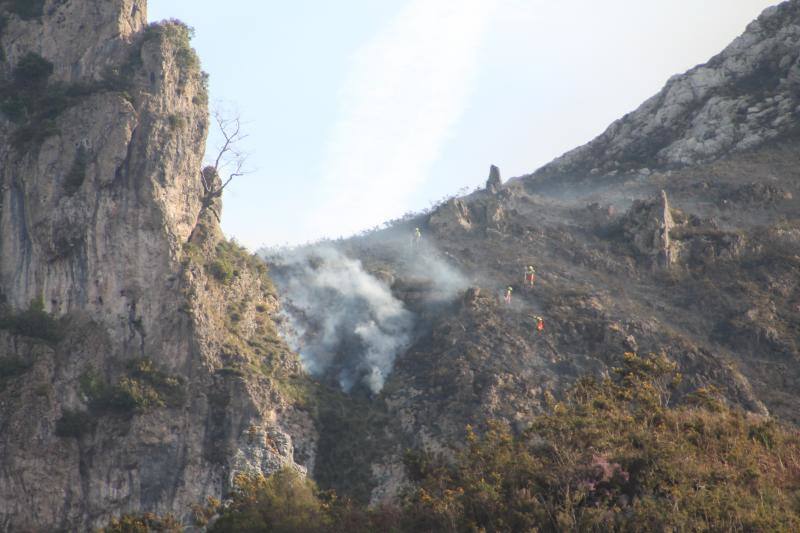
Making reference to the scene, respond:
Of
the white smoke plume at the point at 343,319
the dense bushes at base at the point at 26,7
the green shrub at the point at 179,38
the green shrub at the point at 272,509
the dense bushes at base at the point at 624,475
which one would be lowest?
the dense bushes at base at the point at 624,475

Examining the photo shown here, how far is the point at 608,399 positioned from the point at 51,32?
40751 mm

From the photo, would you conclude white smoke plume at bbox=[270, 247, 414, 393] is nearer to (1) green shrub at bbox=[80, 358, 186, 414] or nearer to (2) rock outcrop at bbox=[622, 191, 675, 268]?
(1) green shrub at bbox=[80, 358, 186, 414]

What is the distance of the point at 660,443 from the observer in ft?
111

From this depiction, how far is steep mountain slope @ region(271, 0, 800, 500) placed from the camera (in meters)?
56.3

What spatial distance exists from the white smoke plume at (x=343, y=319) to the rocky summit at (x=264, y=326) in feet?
0.52

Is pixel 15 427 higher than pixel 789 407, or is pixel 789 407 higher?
pixel 15 427

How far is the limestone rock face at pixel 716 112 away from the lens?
89938 millimetres

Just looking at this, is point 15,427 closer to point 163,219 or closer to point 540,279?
point 163,219

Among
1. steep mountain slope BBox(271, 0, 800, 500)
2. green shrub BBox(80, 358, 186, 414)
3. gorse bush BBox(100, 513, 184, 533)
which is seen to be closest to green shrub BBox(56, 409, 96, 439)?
green shrub BBox(80, 358, 186, 414)

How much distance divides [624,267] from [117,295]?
33.9 m

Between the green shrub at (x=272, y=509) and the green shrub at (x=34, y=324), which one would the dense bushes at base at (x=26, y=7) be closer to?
the green shrub at (x=34, y=324)

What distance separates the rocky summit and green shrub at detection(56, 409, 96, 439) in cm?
11

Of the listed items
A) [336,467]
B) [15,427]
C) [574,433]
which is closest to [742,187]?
[336,467]

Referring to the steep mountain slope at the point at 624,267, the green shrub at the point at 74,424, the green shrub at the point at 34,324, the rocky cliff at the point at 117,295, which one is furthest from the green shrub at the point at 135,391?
the steep mountain slope at the point at 624,267
